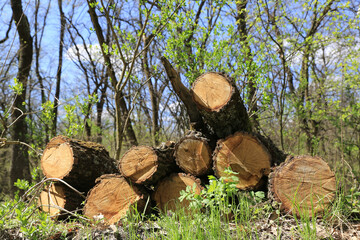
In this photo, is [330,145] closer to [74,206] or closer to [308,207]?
[308,207]

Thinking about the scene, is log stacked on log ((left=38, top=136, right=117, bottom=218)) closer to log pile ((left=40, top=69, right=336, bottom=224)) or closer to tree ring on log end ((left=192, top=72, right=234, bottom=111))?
log pile ((left=40, top=69, right=336, bottom=224))

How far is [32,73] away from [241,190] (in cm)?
1252

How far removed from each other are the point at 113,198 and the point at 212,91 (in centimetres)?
159

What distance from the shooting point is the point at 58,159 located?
331 centimetres

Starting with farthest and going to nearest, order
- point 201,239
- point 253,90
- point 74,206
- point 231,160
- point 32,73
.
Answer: point 32,73 → point 253,90 → point 74,206 → point 231,160 → point 201,239

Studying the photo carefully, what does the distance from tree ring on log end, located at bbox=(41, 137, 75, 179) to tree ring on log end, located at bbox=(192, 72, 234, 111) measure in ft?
5.39

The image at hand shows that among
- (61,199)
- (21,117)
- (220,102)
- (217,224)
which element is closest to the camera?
(217,224)

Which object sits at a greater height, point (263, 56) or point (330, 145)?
point (263, 56)

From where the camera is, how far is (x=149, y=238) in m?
2.23

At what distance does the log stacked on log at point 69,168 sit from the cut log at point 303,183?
2.12 metres

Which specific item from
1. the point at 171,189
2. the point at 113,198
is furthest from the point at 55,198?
the point at 171,189

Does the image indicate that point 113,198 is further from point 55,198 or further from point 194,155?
point 194,155

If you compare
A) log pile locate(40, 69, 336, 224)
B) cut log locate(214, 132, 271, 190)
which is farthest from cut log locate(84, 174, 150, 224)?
cut log locate(214, 132, 271, 190)

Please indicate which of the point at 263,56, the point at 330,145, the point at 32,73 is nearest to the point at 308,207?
the point at 263,56
